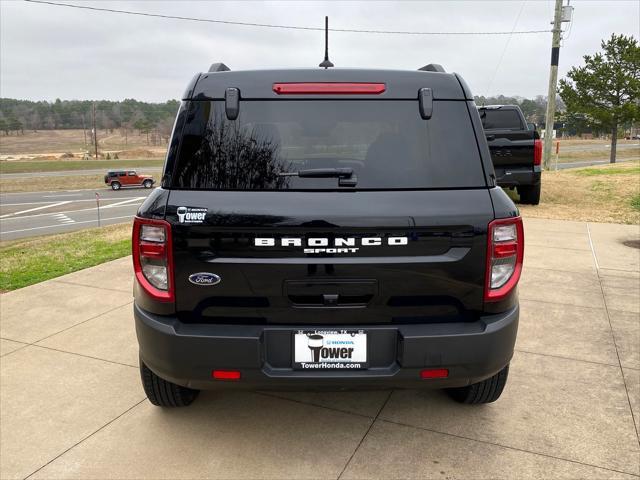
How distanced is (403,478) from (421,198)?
4.34ft

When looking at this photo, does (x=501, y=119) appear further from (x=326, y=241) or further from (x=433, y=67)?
(x=326, y=241)

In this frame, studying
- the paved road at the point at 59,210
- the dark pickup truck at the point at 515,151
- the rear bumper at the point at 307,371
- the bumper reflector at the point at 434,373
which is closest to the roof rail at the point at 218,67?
the rear bumper at the point at 307,371

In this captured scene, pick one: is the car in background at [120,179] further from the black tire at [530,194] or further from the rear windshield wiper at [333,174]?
the rear windshield wiper at [333,174]

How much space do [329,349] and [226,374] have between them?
48cm

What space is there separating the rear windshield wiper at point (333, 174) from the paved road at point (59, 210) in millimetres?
19838

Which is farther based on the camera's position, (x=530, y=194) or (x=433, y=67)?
(x=530, y=194)

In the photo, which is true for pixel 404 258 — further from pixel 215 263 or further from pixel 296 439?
pixel 296 439

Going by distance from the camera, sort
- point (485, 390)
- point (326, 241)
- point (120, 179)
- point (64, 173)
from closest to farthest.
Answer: point (326, 241) < point (485, 390) < point (120, 179) < point (64, 173)

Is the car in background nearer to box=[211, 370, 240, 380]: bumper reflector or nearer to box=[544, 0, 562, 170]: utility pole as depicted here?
box=[544, 0, 562, 170]: utility pole

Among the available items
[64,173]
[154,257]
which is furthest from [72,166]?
[154,257]

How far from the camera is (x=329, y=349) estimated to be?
2.29 metres

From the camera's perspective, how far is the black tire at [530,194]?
451 inches

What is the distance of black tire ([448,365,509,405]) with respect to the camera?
293cm

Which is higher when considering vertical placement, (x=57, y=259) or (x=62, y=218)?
(x=57, y=259)
